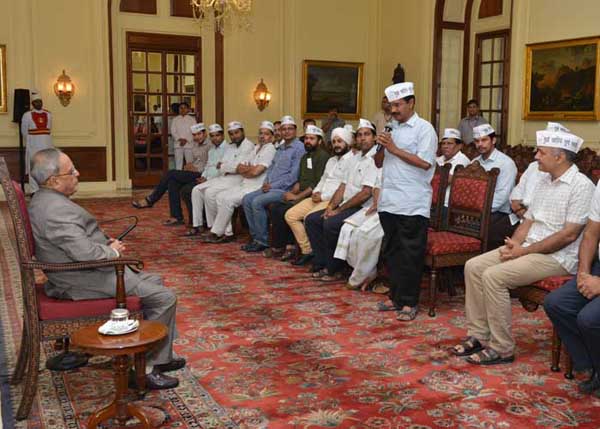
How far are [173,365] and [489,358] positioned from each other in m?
1.84

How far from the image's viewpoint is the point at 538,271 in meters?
4.11

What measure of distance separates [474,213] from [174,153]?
371 inches

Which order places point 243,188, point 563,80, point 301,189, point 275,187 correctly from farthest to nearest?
point 563,80 → point 243,188 → point 275,187 → point 301,189

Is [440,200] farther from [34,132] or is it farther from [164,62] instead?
[164,62]

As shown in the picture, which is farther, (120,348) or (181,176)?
(181,176)

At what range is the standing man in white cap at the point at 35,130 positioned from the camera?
12031 millimetres

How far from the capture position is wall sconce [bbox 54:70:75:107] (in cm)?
1277

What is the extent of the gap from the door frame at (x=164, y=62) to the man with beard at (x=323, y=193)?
7539mm

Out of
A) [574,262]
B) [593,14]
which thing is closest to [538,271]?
[574,262]

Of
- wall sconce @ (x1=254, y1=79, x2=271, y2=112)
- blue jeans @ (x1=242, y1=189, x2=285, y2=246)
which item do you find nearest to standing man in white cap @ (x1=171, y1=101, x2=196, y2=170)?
wall sconce @ (x1=254, y1=79, x2=271, y2=112)

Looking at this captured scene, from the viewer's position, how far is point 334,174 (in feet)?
22.7

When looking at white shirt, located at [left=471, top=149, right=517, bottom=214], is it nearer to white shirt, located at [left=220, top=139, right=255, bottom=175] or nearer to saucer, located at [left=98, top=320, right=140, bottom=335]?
white shirt, located at [left=220, top=139, right=255, bottom=175]

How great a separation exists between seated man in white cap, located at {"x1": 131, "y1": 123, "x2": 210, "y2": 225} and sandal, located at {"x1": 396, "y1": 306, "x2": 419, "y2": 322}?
4899mm

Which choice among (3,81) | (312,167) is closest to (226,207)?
(312,167)
